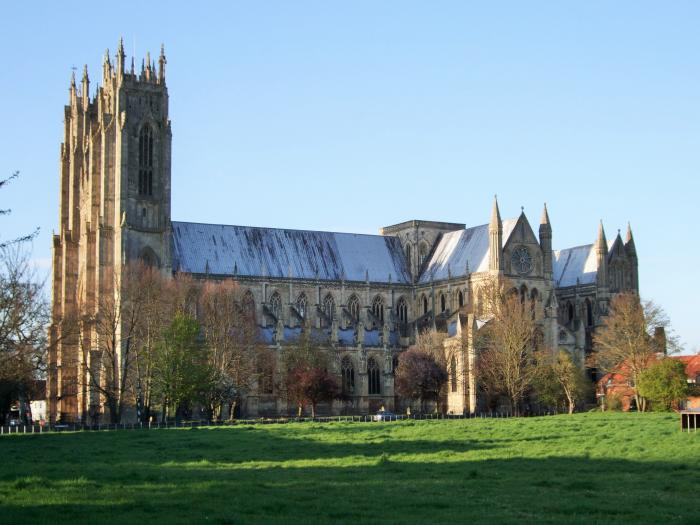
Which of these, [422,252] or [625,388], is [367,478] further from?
[422,252]

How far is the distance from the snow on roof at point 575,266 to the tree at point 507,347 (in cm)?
1495

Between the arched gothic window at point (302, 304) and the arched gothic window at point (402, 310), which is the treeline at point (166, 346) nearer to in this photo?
the arched gothic window at point (302, 304)

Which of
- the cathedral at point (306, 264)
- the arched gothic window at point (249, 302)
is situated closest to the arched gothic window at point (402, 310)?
the cathedral at point (306, 264)

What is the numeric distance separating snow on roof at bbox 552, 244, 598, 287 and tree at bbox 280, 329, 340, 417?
29.1m

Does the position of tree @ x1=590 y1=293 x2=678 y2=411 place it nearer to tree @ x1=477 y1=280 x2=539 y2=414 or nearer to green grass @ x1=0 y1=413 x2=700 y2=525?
tree @ x1=477 y1=280 x2=539 y2=414

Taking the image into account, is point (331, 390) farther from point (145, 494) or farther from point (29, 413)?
point (145, 494)

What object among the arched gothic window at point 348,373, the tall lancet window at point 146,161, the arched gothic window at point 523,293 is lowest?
the arched gothic window at point 348,373

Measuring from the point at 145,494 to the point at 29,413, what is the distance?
92980 millimetres

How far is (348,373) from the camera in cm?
10956

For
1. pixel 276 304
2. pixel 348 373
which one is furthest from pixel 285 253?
pixel 348 373

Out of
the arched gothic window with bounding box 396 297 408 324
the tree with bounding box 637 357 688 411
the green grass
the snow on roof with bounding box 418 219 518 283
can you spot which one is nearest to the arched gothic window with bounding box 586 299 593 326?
the snow on roof with bounding box 418 219 518 283

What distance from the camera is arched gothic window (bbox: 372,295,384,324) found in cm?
11706

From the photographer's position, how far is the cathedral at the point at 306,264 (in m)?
101

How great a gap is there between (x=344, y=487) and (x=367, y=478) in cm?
242
